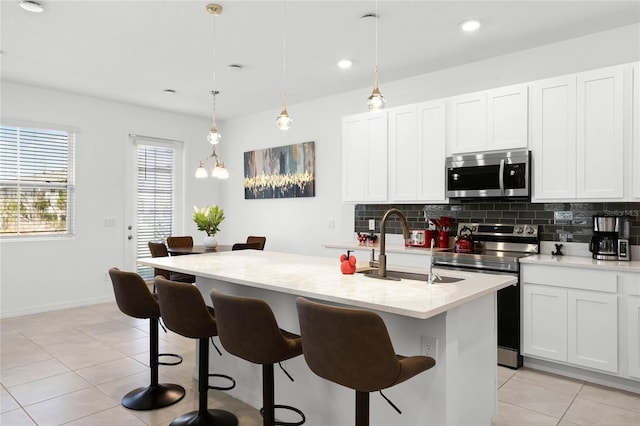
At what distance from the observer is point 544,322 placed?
345 centimetres

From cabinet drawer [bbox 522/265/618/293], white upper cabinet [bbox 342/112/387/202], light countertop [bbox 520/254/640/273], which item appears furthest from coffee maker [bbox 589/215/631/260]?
white upper cabinet [bbox 342/112/387/202]

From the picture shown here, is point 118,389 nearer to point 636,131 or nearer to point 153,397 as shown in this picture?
point 153,397

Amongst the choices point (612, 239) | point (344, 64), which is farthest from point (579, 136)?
point (344, 64)

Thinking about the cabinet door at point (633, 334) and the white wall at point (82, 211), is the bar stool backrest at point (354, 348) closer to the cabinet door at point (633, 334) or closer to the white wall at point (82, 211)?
the cabinet door at point (633, 334)

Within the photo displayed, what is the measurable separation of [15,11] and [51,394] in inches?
112

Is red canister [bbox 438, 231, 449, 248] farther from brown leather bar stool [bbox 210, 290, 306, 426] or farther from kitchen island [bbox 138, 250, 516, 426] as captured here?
brown leather bar stool [bbox 210, 290, 306, 426]

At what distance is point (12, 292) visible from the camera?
17.2 ft

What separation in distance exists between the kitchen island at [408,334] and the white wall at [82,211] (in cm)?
355

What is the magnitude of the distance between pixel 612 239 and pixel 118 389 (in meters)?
3.95

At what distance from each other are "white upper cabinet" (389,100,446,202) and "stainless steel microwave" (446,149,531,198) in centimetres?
16

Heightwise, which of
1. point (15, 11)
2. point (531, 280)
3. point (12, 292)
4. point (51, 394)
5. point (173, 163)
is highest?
point (15, 11)

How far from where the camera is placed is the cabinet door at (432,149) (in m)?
4.31

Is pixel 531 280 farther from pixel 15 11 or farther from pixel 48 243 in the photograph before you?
pixel 48 243

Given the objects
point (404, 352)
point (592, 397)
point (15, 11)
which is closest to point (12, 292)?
point (15, 11)
